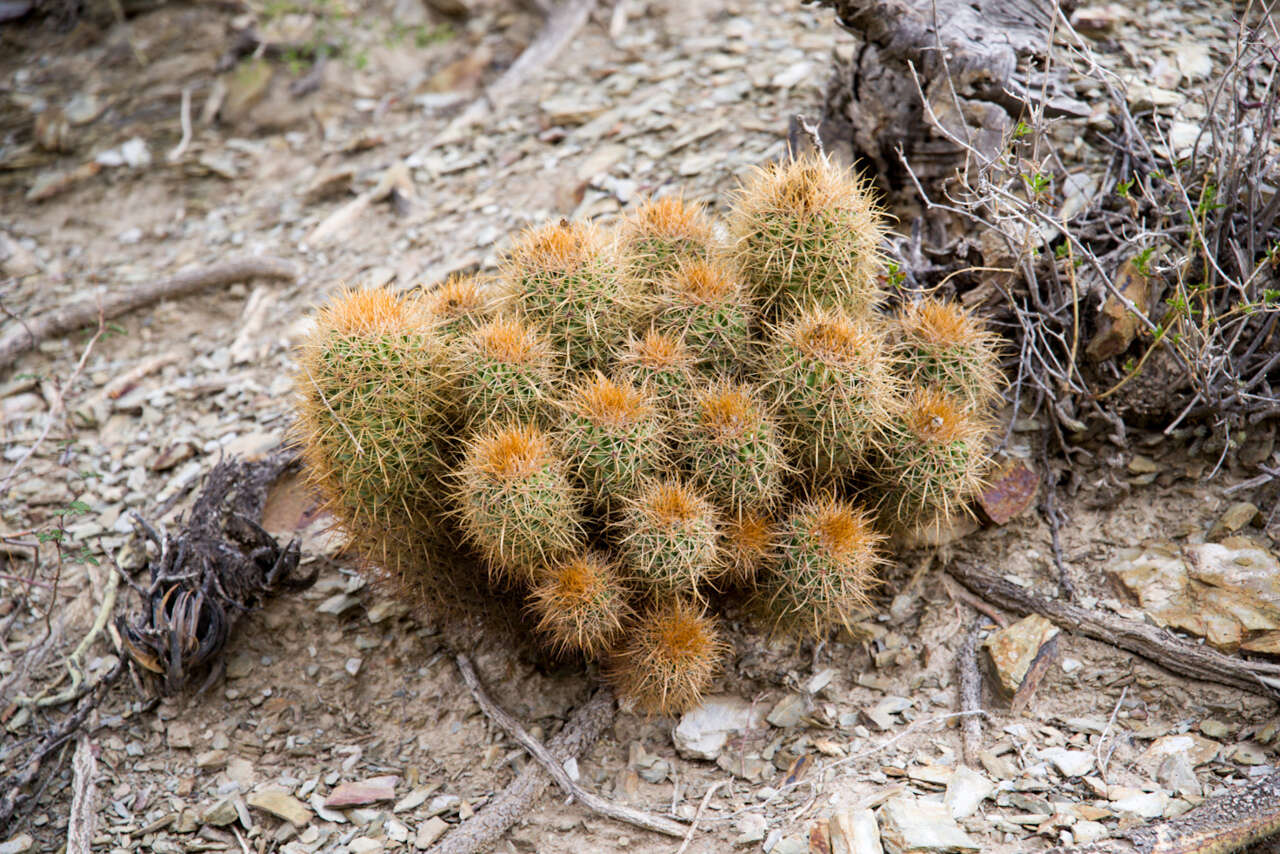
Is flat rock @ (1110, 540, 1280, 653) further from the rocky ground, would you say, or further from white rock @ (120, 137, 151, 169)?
white rock @ (120, 137, 151, 169)

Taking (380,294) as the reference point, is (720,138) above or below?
below

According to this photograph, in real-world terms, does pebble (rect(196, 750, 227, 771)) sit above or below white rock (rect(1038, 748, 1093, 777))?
below

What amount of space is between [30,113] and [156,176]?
3.22 ft

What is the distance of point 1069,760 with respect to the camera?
8.21 ft

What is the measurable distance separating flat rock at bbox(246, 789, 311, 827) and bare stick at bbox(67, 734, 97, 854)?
46 cm

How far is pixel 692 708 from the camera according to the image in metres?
2.80

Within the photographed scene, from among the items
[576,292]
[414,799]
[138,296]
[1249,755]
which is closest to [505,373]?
[576,292]

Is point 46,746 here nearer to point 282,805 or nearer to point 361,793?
point 282,805

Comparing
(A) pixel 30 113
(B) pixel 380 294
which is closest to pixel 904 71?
(B) pixel 380 294

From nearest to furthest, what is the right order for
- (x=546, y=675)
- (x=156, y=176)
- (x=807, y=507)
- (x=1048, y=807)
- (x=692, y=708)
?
(x=1048, y=807) → (x=807, y=507) → (x=692, y=708) → (x=546, y=675) → (x=156, y=176)

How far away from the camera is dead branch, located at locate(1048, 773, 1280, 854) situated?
7.07 feet

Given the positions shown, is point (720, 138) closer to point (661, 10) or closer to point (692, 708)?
point (661, 10)

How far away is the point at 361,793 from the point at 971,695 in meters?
1.78

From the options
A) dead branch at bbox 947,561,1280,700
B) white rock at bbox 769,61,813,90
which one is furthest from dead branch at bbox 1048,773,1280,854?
white rock at bbox 769,61,813,90
